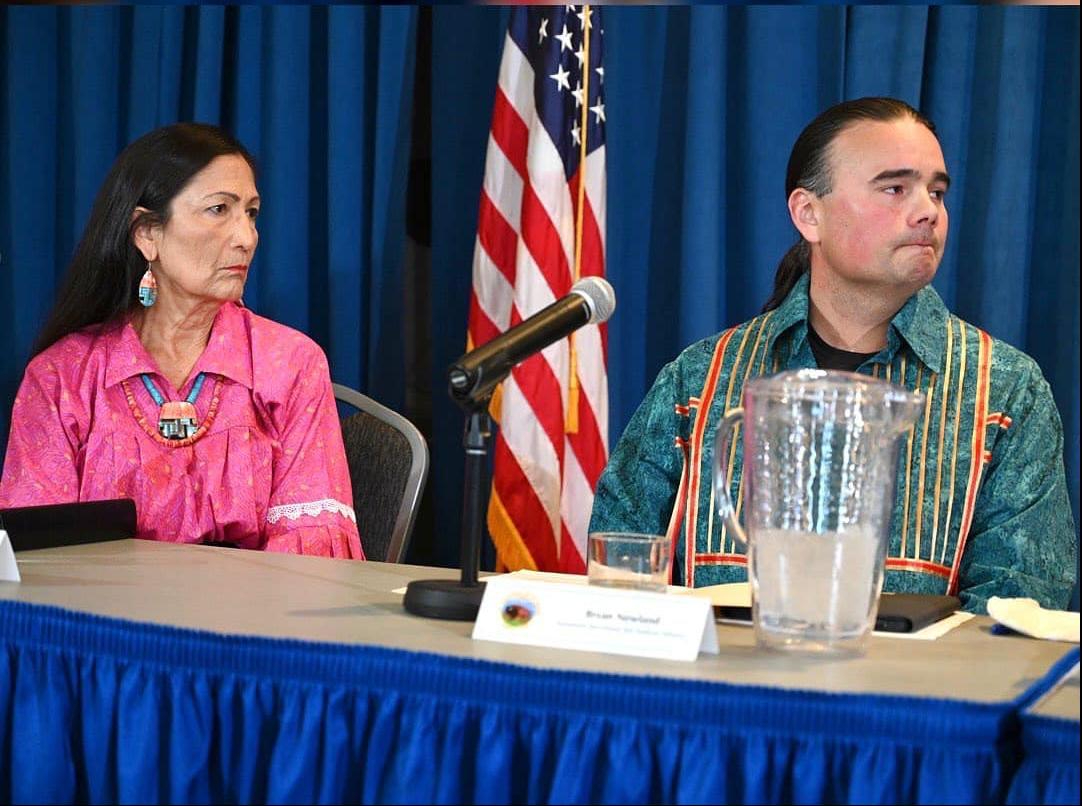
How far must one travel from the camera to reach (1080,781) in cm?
109

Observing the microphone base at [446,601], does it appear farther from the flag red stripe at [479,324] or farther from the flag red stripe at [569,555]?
the flag red stripe at [479,324]

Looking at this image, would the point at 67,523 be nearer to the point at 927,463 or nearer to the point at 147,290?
the point at 147,290

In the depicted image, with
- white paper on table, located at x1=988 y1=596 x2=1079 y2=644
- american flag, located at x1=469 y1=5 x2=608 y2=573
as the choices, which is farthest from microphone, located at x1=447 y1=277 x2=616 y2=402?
american flag, located at x1=469 y1=5 x2=608 y2=573

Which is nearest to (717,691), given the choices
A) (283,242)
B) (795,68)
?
(795,68)

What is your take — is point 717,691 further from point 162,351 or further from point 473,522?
point 162,351

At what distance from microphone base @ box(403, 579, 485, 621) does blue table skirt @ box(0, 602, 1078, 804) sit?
19 centimetres

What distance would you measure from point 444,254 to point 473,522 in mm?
2279

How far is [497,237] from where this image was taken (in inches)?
138

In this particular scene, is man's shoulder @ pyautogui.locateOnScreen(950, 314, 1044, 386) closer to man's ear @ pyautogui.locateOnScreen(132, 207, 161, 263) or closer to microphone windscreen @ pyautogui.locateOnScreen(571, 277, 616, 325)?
microphone windscreen @ pyautogui.locateOnScreen(571, 277, 616, 325)

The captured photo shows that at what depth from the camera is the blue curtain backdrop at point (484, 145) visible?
10.5ft

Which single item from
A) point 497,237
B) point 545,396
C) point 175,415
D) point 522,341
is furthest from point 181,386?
point 522,341

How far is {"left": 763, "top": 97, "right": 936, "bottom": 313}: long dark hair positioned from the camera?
2.49 m

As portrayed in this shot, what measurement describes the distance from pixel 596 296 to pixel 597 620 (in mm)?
381

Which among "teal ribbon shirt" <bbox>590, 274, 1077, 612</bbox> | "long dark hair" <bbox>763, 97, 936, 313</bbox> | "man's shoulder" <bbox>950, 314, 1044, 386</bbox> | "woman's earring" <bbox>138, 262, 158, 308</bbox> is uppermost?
"long dark hair" <bbox>763, 97, 936, 313</bbox>
